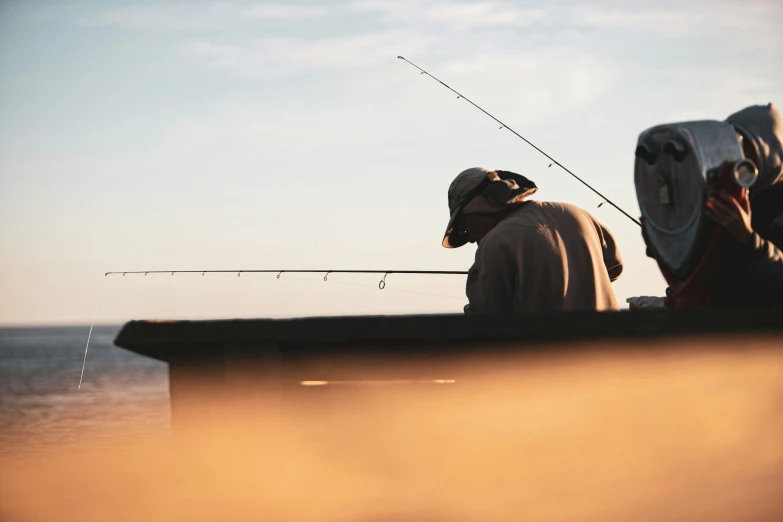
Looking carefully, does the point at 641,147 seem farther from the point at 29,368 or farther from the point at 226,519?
the point at 29,368

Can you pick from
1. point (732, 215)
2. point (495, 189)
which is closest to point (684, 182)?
point (732, 215)

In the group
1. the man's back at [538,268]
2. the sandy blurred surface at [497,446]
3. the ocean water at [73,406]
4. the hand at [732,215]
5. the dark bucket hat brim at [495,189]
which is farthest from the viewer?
the ocean water at [73,406]

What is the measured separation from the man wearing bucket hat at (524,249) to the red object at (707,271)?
0.45 m

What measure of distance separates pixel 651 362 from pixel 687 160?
722 mm

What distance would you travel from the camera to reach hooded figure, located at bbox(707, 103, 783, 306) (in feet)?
10.6

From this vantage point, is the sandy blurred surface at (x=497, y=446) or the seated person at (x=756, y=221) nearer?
the sandy blurred surface at (x=497, y=446)

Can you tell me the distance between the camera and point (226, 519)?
10.1 ft

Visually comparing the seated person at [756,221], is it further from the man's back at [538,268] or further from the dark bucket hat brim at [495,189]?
the dark bucket hat brim at [495,189]

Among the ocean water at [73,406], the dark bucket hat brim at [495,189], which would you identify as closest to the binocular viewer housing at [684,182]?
the dark bucket hat brim at [495,189]

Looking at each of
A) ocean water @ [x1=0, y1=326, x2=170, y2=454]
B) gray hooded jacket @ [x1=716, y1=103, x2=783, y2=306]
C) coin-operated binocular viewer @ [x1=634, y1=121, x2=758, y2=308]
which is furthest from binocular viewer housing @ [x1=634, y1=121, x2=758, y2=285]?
ocean water @ [x1=0, y1=326, x2=170, y2=454]

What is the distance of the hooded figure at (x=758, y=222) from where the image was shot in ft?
10.6

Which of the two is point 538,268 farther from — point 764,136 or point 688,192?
point 764,136

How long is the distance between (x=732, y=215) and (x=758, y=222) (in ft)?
1.23

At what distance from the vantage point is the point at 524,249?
12.7 ft
